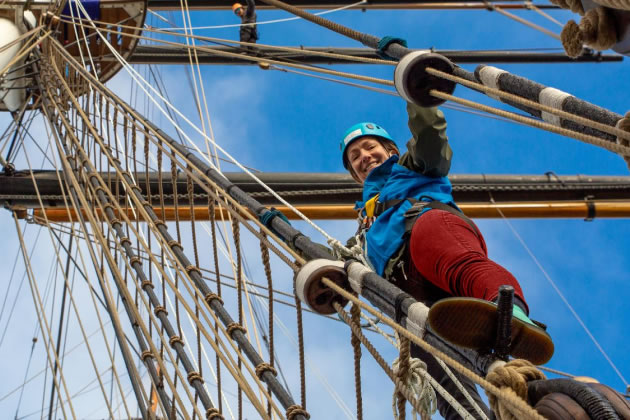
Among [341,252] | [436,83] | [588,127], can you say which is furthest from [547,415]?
[341,252]

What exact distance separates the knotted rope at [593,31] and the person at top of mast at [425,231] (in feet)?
2.20

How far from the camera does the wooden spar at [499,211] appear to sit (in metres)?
6.80

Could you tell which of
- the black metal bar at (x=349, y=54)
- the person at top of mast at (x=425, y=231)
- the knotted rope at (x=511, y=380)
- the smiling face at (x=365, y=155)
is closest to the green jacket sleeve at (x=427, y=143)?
the person at top of mast at (x=425, y=231)

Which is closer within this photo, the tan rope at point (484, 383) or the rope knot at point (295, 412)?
the tan rope at point (484, 383)

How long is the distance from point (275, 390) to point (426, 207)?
70cm

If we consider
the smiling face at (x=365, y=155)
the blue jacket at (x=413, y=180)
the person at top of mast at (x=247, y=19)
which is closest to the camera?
the blue jacket at (x=413, y=180)

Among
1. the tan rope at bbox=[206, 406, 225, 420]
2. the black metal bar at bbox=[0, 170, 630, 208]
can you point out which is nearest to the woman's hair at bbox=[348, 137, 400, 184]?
the tan rope at bbox=[206, 406, 225, 420]

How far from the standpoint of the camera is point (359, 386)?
1938mm

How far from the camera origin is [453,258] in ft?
7.25

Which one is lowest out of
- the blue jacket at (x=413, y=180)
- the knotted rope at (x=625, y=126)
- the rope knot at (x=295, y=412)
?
the rope knot at (x=295, y=412)

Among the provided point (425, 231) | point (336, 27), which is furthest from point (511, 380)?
point (336, 27)

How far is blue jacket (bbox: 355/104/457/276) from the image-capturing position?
253 cm

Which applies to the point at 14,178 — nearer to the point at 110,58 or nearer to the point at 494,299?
the point at 110,58

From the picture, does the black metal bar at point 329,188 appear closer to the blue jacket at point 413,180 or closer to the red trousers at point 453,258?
the blue jacket at point 413,180
